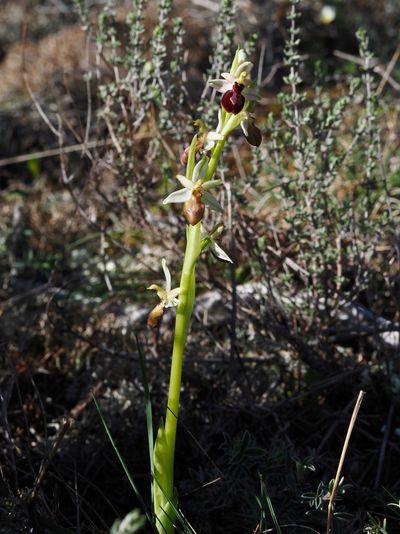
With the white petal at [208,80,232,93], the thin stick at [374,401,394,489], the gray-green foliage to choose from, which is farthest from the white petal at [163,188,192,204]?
the thin stick at [374,401,394,489]

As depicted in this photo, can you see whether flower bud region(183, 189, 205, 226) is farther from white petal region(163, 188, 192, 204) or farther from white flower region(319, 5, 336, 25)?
white flower region(319, 5, 336, 25)

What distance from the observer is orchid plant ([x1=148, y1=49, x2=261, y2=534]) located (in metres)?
1.45

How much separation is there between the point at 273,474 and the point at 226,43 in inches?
56.8

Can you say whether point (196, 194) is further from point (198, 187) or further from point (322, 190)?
point (322, 190)

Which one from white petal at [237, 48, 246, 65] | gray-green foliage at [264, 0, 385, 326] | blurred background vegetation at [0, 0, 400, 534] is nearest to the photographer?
white petal at [237, 48, 246, 65]

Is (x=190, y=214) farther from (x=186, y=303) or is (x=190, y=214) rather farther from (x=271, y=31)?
(x=271, y=31)

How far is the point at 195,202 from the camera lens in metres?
1.42

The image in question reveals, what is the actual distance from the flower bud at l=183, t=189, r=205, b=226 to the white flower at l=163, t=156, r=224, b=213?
A: 2 centimetres

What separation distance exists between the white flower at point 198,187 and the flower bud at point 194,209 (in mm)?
19

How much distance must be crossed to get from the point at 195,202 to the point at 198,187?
0.05 meters

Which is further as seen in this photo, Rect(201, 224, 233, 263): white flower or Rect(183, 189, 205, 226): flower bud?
Rect(201, 224, 233, 263): white flower

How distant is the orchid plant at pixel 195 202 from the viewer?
4.76 feet

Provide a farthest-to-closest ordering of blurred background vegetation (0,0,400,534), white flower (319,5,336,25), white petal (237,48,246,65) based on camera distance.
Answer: white flower (319,5,336,25) → blurred background vegetation (0,0,400,534) → white petal (237,48,246,65)

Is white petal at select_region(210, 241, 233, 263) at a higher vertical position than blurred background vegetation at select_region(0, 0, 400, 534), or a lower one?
higher
